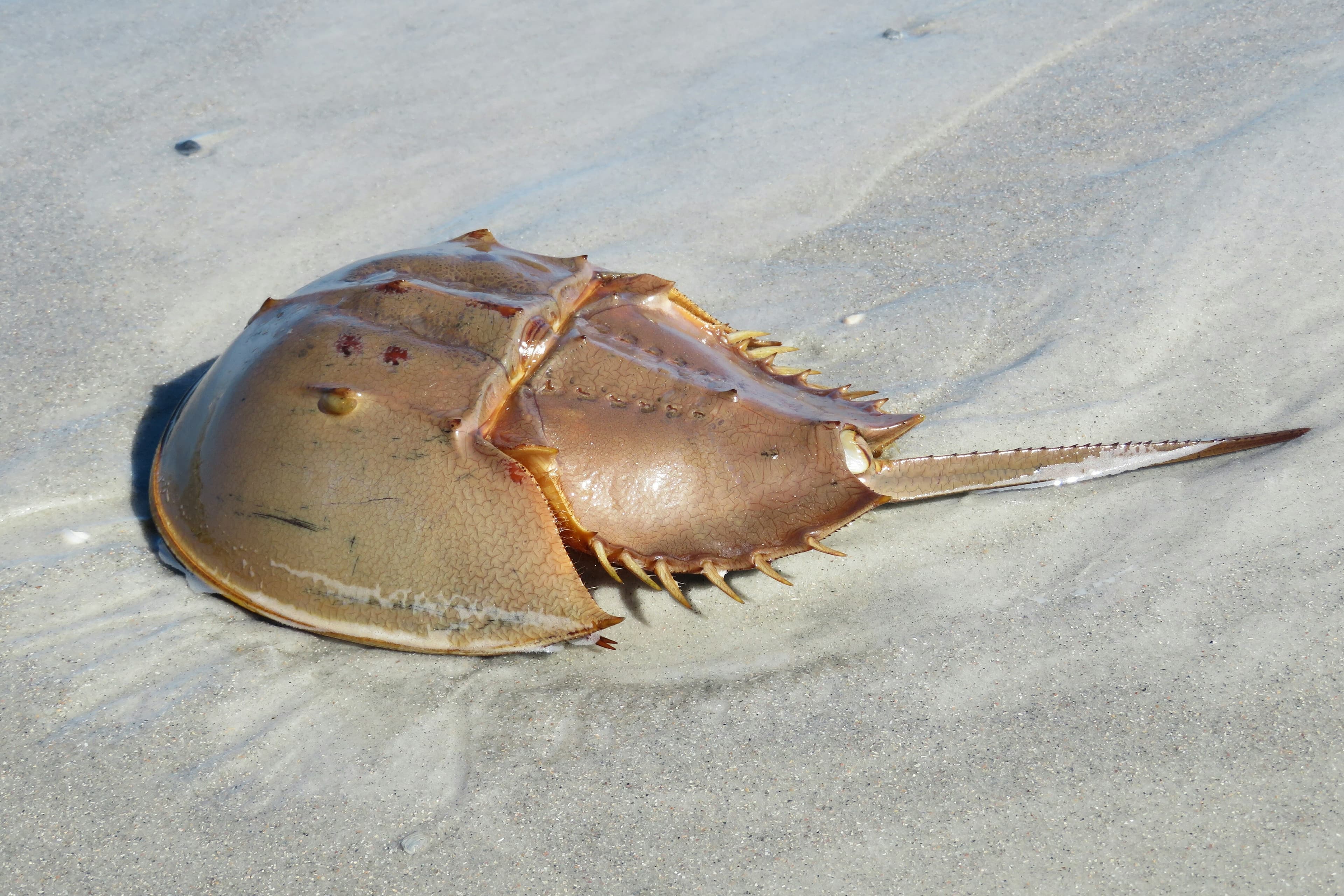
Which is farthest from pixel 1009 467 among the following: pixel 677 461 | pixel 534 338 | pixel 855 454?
pixel 534 338

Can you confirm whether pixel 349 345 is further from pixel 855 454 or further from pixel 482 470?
pixel 855 454

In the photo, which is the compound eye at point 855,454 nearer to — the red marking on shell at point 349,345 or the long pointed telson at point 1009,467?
the long pointed telson at point 1009,467

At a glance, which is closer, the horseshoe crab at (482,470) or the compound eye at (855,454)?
the horseshoe crab at (482,470)

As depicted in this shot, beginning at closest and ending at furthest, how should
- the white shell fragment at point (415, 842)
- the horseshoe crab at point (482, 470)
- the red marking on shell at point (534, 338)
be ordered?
1. the white shell fragment at point (415, 842)
2. the horseshoe crab at point (482, 470)
3. the red marking on shell at point (534, 338)

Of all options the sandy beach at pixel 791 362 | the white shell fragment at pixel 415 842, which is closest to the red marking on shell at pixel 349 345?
the sandy beach at pixel 791 362

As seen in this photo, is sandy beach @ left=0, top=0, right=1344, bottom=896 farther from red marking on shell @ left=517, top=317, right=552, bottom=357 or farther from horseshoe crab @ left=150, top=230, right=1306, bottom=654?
red marking on shell @ left=517, top=317, right=552, bottom=357

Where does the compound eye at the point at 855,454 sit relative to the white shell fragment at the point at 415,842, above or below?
above
